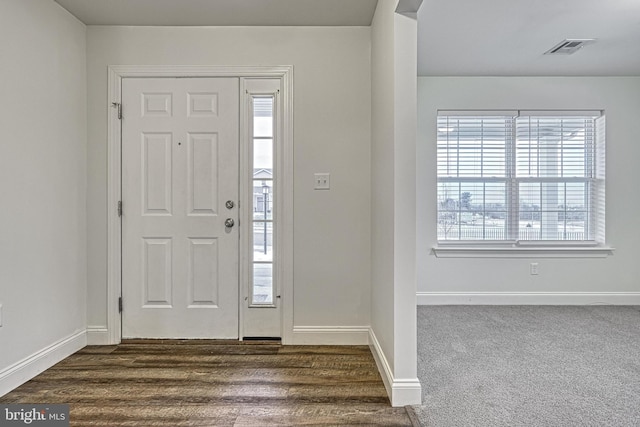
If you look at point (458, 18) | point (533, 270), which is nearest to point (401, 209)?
point (458, 18)

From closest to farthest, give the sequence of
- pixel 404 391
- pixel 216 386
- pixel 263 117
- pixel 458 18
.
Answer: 1. pixel 404 391
2. pixel 216 386
3. pixel 458 18
4. pixel 263 117

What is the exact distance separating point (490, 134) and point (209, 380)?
11.5 ft

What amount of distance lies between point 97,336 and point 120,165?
49.3 inches

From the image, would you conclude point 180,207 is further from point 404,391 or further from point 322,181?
point 404,391

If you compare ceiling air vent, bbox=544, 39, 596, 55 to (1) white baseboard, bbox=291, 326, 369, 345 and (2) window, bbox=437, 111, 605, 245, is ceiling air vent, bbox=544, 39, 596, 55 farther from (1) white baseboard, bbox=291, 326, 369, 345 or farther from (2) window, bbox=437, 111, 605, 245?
(1) white baseboard, bbox=291, 326, 369, 345

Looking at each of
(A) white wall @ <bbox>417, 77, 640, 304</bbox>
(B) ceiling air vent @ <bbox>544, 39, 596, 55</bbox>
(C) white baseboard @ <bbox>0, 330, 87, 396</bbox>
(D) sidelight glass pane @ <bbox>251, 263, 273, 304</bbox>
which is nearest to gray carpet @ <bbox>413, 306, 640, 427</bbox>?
(A) white wall @ <bbox>417, 77, 640, 304</bbox>

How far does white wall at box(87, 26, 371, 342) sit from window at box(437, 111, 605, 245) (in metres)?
1.56

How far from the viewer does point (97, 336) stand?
2.84 metres

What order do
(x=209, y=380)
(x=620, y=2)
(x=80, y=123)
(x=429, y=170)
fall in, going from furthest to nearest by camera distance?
1. (x=429, y=170)
2. (x=80, y=123)
3. (x=620, y=2)
4. (x=209, y=380)

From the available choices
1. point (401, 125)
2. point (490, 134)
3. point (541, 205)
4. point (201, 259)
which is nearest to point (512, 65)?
point (490, 134)

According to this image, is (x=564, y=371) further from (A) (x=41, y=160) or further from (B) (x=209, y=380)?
(A) (x=41, y=160)

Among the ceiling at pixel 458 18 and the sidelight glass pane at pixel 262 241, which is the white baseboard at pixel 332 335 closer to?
the sidelight glass pane at pixel 262 241

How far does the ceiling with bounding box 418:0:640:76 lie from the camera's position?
2629mm

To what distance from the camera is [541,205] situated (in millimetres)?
4078
